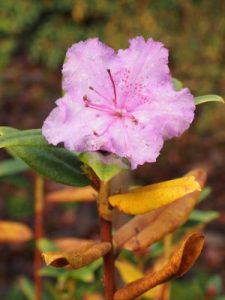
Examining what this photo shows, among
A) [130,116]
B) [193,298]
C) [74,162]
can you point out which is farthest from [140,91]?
[193,298]

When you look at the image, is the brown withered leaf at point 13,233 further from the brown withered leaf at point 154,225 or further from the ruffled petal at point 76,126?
the ruffled petal at point 76,126

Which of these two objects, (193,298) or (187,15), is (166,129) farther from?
(187,15)

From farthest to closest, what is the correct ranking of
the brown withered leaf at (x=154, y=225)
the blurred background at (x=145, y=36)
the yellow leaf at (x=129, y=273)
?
1. the blurred background at (x=145, y=36)
2. the yellow leaf at (x=129, y=273)
3. the brown withered leaf at (x=154, y=225)

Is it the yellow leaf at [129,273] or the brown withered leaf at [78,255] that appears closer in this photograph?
the brown withered leaf at [78,255]

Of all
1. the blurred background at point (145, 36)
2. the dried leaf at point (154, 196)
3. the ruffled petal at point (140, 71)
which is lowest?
the dried leaf at point (154, 196)

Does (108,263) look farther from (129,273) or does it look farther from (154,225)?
(129,273)

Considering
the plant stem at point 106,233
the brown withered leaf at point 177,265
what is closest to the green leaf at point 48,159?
the plant stem at point 106,233
